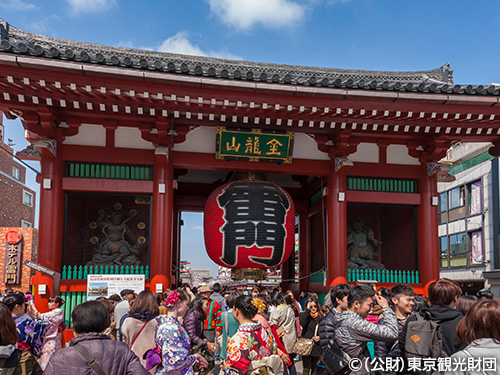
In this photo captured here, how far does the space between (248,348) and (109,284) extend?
670 centimetres

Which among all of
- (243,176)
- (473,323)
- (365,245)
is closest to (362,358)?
(473,323)

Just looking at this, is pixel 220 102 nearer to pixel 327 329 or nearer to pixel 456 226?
pixel 327 329

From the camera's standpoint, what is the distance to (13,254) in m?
24.3

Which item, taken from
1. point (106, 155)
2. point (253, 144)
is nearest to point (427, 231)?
point (253, 144)

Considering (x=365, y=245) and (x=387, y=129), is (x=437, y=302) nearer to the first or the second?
(x=387, y=129)

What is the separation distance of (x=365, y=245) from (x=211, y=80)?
6.27m

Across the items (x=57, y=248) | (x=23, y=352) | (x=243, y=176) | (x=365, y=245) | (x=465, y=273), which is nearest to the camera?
(x=23, y=352)

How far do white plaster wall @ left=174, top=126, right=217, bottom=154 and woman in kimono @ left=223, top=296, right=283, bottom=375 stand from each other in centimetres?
742

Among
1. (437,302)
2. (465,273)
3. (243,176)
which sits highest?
(243,176)

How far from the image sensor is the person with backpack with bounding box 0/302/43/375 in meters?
2.95

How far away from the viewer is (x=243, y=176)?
459 inches

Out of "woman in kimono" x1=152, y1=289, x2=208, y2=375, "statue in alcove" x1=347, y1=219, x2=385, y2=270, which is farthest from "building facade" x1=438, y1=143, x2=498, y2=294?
"woman in kimono" x1=152, y1=289, x2=208, y2=375

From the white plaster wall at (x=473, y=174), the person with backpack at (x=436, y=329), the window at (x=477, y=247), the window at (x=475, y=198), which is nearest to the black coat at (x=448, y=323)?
the person with backpack at (x=436, y=329)

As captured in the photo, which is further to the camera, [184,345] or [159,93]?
[159,93]
